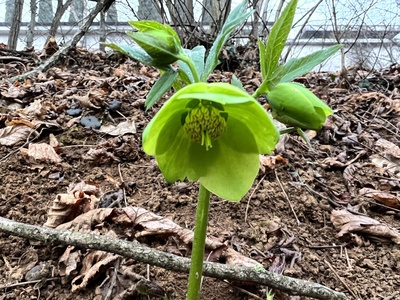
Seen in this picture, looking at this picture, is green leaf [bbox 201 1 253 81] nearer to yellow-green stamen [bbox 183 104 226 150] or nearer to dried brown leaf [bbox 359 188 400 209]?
yellow-green stamen [bbox 183 104 226 150]

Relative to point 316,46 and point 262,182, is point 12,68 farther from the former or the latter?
point 316,46

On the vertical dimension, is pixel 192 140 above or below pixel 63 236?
above

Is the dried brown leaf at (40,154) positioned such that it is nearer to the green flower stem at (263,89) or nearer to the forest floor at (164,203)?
the forest floor at (164,203)

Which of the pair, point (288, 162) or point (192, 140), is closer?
point (192, 140)

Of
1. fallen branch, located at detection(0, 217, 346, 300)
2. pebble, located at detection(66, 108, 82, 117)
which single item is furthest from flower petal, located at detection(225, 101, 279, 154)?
pebble, located at detection(66, 108, 82, 117)

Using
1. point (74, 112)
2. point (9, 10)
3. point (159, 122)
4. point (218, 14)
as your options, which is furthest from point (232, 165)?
point (9, 10)

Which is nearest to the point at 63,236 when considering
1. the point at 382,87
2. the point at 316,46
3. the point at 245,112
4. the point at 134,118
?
the point at 245,112
